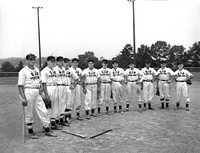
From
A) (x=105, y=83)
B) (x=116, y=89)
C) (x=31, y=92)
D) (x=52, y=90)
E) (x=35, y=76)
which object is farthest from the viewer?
(x=116, y=89)

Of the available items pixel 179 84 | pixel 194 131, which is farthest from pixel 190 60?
pixel 194 131

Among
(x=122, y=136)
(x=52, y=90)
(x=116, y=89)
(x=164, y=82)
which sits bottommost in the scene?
(x=122, y=136)

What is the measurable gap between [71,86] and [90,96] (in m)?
1.05

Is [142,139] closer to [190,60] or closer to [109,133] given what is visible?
[109,133]

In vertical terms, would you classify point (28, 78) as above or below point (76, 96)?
above

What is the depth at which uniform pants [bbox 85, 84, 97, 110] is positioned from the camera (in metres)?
8.70

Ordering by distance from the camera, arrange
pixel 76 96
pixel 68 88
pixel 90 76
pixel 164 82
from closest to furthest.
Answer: pixel 68 88, pixel 76 96, pixel 90 76, pixel 164 82

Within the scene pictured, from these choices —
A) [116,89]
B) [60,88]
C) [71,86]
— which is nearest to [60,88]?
[60,88]

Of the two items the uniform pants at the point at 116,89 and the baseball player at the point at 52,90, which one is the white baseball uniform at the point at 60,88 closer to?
the baseball player at the point at 52,90

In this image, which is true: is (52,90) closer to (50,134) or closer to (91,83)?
(50,134)

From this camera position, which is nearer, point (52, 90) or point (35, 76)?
point (35, 76)

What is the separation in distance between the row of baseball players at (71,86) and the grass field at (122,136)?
56 centimetres

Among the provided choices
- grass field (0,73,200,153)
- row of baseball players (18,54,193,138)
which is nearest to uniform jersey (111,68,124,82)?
row of baseball players (18,54,193,138)

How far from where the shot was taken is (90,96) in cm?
876
